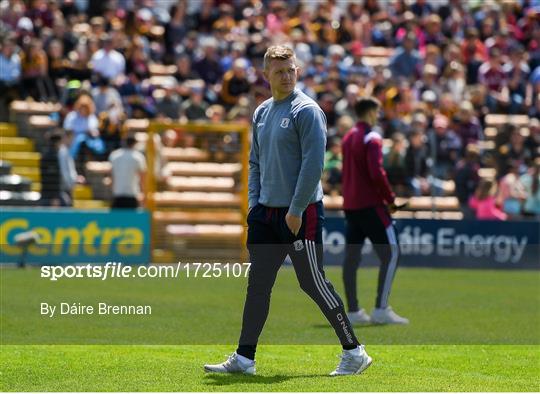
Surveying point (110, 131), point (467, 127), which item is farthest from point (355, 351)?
point (467, 127)

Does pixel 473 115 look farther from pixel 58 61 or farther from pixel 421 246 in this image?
pixel 58 61

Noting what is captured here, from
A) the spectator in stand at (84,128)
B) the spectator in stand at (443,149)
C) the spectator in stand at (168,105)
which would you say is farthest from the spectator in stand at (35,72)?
the spectator in stand at (443,149)

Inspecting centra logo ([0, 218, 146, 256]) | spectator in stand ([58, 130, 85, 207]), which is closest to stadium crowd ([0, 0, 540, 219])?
spectator in stand ([58, 130, 85, 207])

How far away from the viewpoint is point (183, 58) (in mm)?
23578

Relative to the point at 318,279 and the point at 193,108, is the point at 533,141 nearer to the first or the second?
the point at 193,108

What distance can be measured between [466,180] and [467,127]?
192 cm

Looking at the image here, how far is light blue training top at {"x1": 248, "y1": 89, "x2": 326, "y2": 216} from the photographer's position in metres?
8.35

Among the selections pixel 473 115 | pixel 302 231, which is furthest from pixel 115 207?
pixel 302 231

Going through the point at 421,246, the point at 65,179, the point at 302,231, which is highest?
the point at 302,231

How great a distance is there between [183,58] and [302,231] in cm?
1536

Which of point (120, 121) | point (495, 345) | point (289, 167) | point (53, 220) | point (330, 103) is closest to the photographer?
point (289, 167)

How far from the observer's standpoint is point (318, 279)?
8.61 meters

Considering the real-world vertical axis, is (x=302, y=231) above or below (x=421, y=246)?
above

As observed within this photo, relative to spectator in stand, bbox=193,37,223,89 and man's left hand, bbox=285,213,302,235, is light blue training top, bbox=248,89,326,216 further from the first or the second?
spectator in stand, bbox=193,37,223,89
